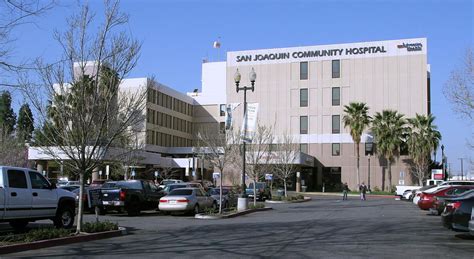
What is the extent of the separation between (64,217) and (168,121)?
67.7 m

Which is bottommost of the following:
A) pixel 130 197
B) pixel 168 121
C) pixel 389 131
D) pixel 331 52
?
pixel 130 197

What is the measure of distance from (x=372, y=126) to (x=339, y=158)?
275 inches

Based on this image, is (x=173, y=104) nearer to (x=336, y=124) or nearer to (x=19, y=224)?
(x=336, y=124)

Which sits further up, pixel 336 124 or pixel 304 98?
pixel 304 98

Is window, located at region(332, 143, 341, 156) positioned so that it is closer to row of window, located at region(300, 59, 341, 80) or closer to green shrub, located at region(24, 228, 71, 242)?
row of window, located at region(300, 59, 341, 80)

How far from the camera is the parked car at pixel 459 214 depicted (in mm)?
14867

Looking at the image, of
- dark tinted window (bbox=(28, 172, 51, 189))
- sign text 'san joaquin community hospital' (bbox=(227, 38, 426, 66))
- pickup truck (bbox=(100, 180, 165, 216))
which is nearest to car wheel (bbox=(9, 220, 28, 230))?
dark tinted window (bbox=(28, 172, 51, 189))

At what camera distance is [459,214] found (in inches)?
592

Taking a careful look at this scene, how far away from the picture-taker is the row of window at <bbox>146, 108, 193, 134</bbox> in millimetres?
76875

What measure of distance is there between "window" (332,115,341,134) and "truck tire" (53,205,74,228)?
57.8 metres

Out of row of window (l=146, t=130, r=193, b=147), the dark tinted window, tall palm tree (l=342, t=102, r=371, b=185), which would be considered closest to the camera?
the dark tinted window

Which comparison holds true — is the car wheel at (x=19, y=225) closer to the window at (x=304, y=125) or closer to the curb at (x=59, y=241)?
the curb at (x=59, y=241)

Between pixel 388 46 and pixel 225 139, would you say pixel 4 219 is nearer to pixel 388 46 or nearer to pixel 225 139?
pixel 225 139

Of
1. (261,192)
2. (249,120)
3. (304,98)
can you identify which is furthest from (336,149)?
(249,120)
